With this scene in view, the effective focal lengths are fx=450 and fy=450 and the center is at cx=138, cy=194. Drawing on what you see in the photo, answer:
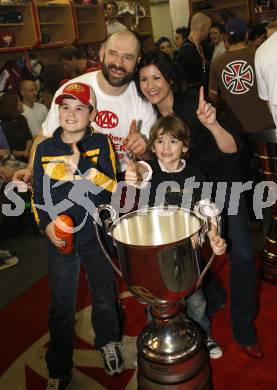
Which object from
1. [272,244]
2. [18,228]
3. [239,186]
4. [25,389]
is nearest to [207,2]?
[18,228]

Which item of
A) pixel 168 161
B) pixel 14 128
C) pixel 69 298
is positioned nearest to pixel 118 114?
pixel 168 161

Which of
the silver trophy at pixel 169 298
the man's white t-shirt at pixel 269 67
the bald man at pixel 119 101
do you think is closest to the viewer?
the silver trophy at pixel 169 298

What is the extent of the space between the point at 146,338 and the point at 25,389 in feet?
3.54

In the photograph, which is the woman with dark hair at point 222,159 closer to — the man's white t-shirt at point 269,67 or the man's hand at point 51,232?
the man's hand at point 51,232

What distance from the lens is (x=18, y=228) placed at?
4008 mm

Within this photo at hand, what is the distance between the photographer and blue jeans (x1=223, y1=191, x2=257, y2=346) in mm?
1770

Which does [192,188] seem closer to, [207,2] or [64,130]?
[64,130]

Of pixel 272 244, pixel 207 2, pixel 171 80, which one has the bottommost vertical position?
pixel 272 244

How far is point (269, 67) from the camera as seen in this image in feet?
8.85

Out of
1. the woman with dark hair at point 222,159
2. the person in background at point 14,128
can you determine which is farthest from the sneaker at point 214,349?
the person in background at point 14,128

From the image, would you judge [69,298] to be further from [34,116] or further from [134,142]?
[34,116]

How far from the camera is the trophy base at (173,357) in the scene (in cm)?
103

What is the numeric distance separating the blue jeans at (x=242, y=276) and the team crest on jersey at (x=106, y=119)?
0.73 m

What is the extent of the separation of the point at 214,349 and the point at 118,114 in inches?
45.8
